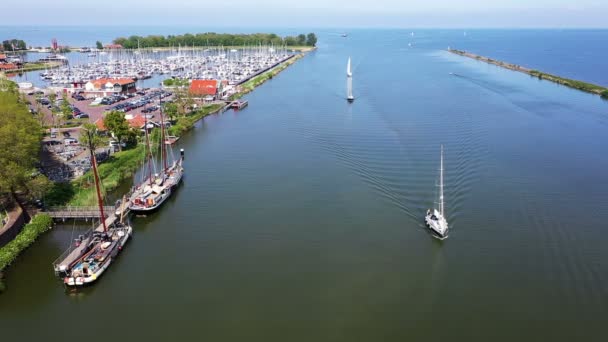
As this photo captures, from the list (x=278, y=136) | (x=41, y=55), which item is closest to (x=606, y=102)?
(x=278, y=136)

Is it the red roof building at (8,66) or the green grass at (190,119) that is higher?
the red roof building at (8,66)

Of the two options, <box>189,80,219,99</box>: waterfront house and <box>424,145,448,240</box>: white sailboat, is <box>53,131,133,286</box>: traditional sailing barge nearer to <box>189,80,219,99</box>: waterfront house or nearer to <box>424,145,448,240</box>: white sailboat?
<box>424,145,448,240</box>: white sailboat

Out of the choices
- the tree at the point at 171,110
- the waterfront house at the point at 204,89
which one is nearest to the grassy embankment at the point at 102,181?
the tree at the point at 171,110

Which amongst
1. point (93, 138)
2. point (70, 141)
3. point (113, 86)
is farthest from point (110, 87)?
point (93, 138)

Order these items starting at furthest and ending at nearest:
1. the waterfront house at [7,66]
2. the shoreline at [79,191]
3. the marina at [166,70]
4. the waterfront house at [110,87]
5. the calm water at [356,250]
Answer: the waterfront house at [7,66]
the marina at [166,70]
the waterfront house at [110,87]
the shoreline at [79,191]
the calm water at [356,250]

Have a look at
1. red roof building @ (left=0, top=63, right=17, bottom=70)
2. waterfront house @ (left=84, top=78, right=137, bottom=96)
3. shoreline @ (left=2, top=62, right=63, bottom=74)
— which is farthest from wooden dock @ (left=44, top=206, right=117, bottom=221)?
red roof building @ (left=0, top=63, right=17, bottom=70)

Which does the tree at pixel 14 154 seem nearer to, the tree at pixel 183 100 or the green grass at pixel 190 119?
the green grass at pixel 190 119

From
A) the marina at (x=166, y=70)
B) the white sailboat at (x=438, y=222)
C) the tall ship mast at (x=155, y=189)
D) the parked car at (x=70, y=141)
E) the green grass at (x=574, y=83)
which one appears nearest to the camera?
the white sailboat at (x=438, y=222)
